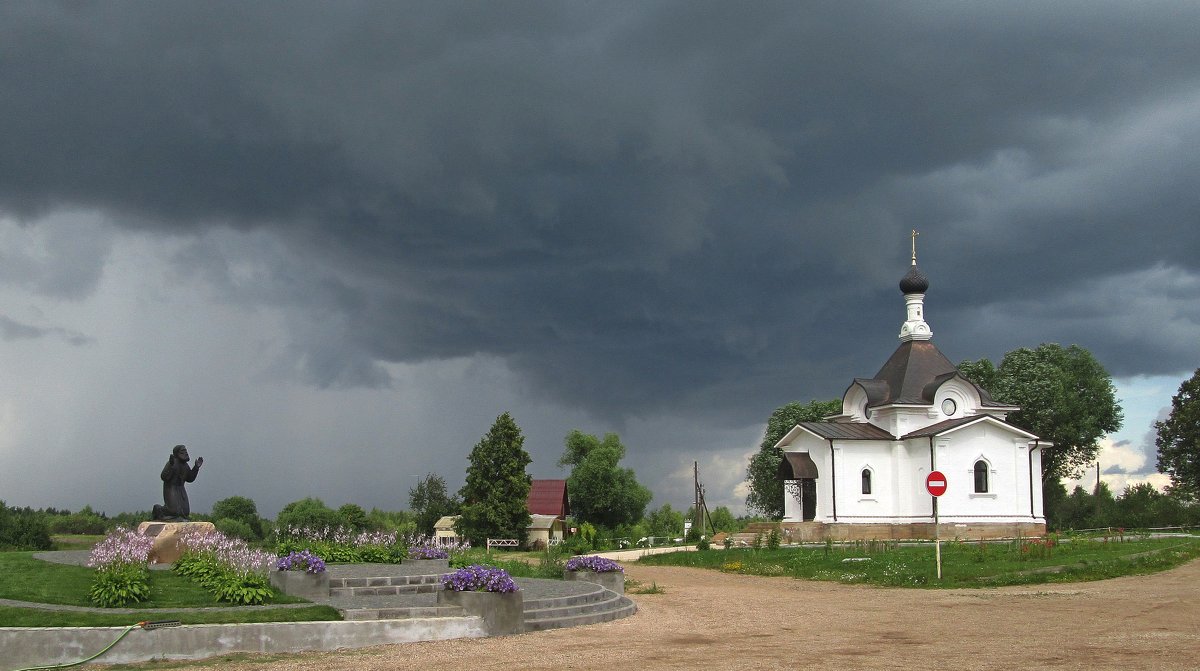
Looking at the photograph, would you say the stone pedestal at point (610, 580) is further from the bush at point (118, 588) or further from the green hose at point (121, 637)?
the green hose at point (121, 637)

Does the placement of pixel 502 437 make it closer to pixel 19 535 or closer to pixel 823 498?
pixel 823 498

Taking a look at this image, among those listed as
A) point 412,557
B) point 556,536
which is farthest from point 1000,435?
point 412,557

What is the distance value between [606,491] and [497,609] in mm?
52606

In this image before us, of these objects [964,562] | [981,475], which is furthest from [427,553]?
[981,475]

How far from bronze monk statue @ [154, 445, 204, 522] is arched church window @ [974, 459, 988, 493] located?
3478 cm

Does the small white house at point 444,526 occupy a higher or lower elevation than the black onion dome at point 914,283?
lower

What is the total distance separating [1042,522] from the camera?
46.4 metres

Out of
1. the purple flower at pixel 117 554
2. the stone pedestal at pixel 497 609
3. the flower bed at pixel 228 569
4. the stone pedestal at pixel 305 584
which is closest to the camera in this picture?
the stone pedestal at pixel 497 609

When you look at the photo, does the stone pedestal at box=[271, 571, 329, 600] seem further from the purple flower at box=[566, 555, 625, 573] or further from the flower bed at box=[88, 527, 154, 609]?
the purple flower at box=[566, 555, 625, 573]

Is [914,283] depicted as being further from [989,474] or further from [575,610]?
[575,610]

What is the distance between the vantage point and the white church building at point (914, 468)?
45125 mm

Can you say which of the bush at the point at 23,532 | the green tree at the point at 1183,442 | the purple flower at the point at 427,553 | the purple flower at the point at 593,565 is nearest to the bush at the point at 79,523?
the bush at the point at 23,532

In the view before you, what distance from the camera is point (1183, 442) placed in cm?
5791

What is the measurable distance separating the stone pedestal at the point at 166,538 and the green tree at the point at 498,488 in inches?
992
